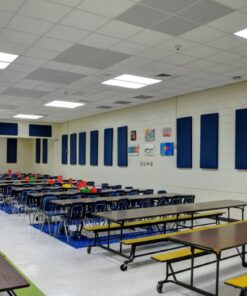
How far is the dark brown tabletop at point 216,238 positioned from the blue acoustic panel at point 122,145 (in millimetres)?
8569

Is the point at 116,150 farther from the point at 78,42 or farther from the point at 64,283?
the point at 64,283

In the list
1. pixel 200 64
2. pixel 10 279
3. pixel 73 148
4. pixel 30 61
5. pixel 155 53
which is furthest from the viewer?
pixel 73 148

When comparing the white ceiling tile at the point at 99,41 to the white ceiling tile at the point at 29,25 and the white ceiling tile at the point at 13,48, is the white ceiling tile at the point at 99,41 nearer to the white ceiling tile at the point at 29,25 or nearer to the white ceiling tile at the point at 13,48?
the white ceiling tile at the point at 29,25

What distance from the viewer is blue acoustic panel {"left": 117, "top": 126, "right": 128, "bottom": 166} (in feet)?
42.3

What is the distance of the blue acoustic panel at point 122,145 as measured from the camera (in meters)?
12.9

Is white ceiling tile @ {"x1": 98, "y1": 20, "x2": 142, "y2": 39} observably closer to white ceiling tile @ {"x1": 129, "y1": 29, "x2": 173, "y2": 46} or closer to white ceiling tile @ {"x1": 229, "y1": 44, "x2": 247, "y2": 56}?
white ceiling tile @ {"x1": 129, "y1": 29, "x2": 173, "y2": 46}

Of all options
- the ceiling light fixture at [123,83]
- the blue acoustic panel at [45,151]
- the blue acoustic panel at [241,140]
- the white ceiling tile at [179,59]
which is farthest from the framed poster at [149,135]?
the blue acoustic panel at [45,151]

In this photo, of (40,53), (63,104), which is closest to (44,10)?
(40,53)

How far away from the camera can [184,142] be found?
1021cm

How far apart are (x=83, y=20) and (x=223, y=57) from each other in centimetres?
311

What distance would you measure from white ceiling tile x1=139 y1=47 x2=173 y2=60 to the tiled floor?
3.76m

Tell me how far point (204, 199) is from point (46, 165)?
12871 mm

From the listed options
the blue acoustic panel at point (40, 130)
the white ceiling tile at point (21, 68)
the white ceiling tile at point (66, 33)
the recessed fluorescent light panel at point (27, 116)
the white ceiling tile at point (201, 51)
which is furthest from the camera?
the blue acoustic panel at point (40, 130)

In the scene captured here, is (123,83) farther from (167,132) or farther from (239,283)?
(239,283)
